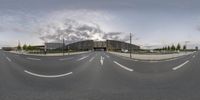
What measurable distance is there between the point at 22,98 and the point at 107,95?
93.9 inches

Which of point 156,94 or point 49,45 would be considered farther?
point 49,45

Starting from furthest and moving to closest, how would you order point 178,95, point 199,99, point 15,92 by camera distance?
point 15,92
point 178,95
point 199,99

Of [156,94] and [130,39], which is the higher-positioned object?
[130,39]

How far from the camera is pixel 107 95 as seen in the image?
21.1 feet

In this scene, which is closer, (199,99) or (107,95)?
(199,99)

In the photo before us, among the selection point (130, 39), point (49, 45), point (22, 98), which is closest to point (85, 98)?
point (22, 98)

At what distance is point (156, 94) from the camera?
6562 mm

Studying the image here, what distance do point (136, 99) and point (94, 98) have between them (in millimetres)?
1143

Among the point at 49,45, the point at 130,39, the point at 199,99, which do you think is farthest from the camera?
the point at 49,45

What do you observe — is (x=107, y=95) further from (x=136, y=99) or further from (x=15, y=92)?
(x=15, y=92)

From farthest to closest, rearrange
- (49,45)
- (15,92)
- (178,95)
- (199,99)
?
(49,45)
(15,92)
(178,95)
(199,99)

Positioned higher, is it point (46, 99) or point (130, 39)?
point (130, 39)

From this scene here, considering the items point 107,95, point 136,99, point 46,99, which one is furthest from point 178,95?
point 46,99

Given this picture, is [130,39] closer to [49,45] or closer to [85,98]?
[85,98]
